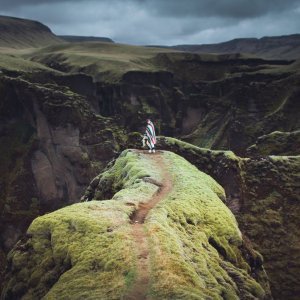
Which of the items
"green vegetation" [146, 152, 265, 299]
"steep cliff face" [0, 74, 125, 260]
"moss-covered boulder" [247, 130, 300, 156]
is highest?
"green vegetation" [146, 152, 265, 299]

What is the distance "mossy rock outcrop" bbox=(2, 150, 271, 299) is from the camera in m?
24.8

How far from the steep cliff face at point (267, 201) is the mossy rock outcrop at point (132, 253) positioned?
20.0m

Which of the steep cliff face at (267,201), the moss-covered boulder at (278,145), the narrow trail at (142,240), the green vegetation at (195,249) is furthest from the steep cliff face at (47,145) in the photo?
the narrow trail at (142,240)

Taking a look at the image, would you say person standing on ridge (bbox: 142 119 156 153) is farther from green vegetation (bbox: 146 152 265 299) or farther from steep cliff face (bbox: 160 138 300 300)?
green vegetation (bbox: 146 152 265 299)

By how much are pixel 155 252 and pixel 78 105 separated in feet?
379

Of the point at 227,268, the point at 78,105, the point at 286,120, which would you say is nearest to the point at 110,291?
the point at 227,268

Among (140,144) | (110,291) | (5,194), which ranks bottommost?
(5,194)

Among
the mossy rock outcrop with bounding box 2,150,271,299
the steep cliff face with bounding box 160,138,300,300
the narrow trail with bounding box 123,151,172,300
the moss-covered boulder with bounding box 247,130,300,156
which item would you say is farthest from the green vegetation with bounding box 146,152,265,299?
the moss-covered boulder with bounding box 247,130,300,156

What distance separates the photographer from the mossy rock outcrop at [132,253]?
81.5 feet

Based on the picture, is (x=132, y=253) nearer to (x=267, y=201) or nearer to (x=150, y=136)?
(x=150, y=136)

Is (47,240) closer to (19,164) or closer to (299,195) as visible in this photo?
(299,195)

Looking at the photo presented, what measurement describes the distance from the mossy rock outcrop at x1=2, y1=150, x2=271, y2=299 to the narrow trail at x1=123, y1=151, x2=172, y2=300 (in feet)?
0.80

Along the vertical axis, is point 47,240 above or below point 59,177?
above

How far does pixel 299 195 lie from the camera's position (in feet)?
216
